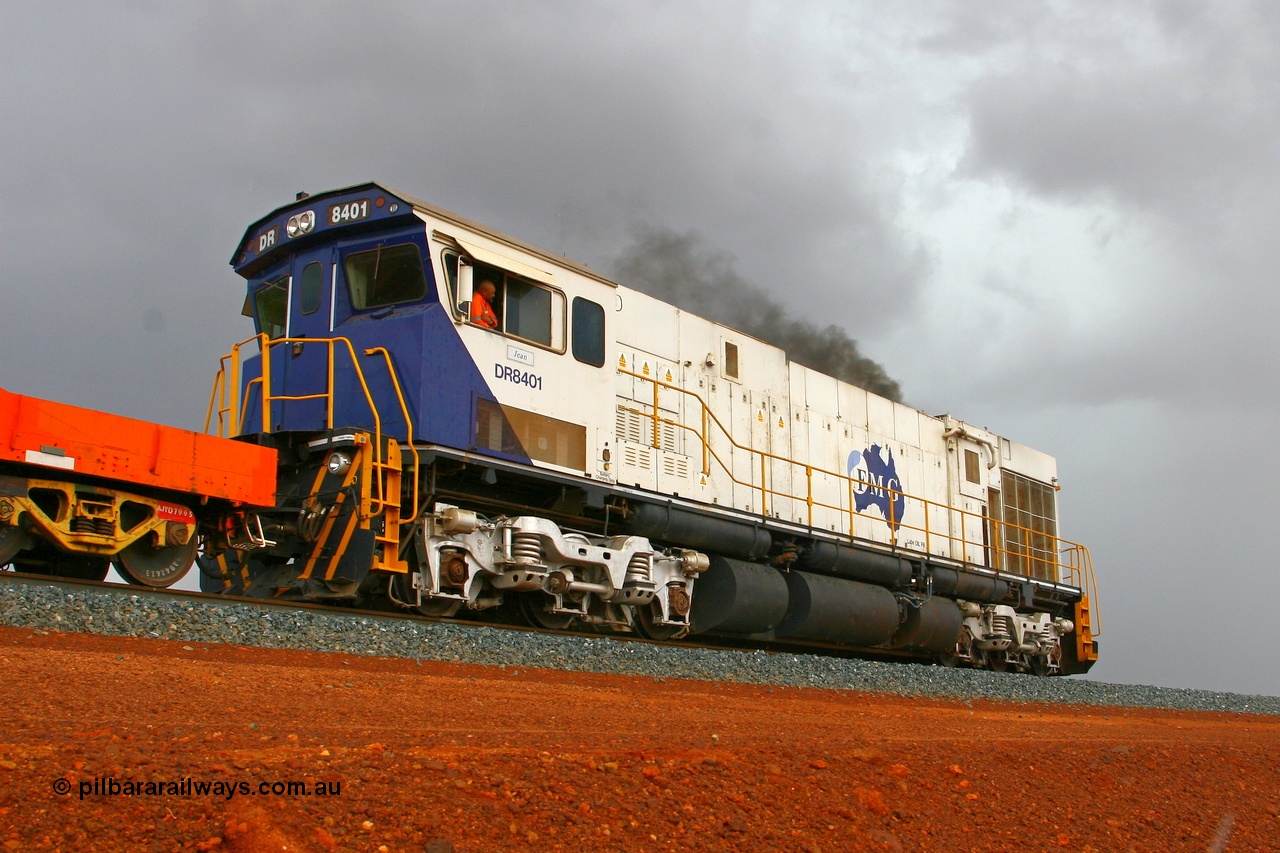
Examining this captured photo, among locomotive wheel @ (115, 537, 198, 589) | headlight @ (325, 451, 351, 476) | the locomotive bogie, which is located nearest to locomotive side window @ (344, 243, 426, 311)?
headlight @ (325, 451, 351, 476)

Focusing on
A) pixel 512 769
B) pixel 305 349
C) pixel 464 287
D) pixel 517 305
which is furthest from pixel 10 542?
pixel 512 769

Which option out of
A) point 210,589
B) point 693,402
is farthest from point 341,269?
point 693,402

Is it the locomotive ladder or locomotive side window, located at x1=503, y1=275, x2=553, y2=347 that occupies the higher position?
locomotive side window, located at x1=503, y1=275, x2=553, y2=347

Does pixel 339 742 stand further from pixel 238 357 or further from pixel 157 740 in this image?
pixel 238 357

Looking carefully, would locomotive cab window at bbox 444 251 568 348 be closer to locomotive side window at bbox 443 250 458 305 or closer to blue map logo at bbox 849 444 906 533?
locomotive side window at bbox 443 250 458 305

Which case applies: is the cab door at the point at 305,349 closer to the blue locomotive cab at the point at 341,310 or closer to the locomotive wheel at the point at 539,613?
the blue locomotive cab at the point at 341,310

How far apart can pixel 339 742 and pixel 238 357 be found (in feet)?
22.0

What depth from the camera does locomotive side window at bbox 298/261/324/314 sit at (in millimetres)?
10961

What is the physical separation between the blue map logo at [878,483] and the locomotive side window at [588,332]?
5288 mm

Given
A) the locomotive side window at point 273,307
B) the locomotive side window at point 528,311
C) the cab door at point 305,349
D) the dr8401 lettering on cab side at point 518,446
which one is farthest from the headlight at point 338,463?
the locomotive side window at point 273,307

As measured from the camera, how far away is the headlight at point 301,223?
10.9m

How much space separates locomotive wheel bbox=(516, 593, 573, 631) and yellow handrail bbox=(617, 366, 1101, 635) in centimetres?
216

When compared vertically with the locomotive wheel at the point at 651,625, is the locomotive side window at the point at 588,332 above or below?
above

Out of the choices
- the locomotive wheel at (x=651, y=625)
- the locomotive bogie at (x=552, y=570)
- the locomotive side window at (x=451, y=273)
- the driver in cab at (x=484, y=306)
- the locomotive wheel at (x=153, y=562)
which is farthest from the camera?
the locomotive wheel at (x=651, y=625)
